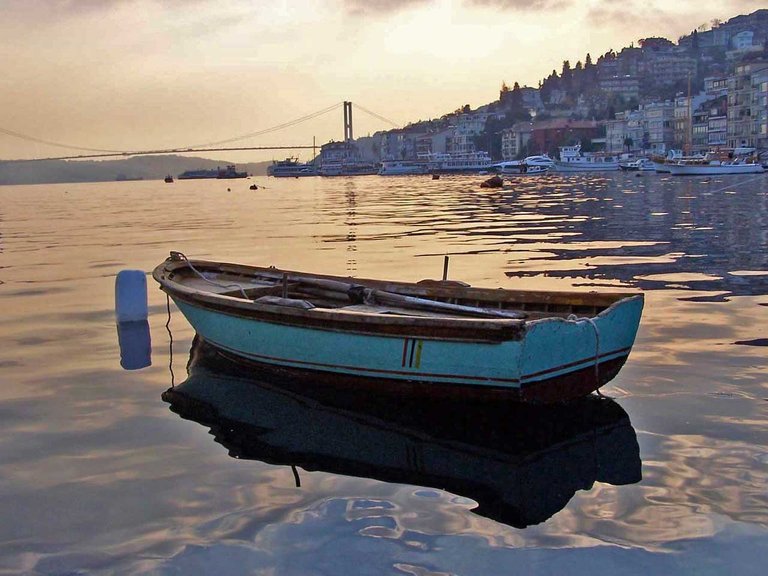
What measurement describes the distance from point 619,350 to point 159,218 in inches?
1608

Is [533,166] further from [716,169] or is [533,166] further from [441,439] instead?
[441,439]

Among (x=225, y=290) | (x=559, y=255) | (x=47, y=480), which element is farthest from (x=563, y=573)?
(x=559, y=255)

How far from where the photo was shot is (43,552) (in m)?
5.54

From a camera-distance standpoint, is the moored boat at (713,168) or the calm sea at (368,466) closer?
the calm sea at (368,466)

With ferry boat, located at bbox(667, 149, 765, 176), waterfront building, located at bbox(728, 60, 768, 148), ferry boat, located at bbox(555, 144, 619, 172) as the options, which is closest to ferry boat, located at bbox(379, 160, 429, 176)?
ferry boat, located at bbox(555, 144, 619, 172)

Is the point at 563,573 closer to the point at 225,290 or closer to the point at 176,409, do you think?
the point at 176,409

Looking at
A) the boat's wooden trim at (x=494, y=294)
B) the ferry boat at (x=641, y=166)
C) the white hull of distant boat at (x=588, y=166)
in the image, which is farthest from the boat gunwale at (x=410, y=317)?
the white hull of distant boat at (x=588, y=166)

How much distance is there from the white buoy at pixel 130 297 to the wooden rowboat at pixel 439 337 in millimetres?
2754

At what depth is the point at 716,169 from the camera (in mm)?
86938

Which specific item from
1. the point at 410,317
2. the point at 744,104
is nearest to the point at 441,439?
the point at 410,317

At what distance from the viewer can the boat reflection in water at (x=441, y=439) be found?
662 centimetres

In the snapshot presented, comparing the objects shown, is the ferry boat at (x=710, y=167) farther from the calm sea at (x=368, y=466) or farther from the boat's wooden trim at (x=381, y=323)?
the boat's wooden trim at (x=381, y=323)

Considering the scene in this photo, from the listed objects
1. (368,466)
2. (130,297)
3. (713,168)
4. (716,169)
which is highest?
(713,168)

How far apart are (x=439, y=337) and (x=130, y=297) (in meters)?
7.08
